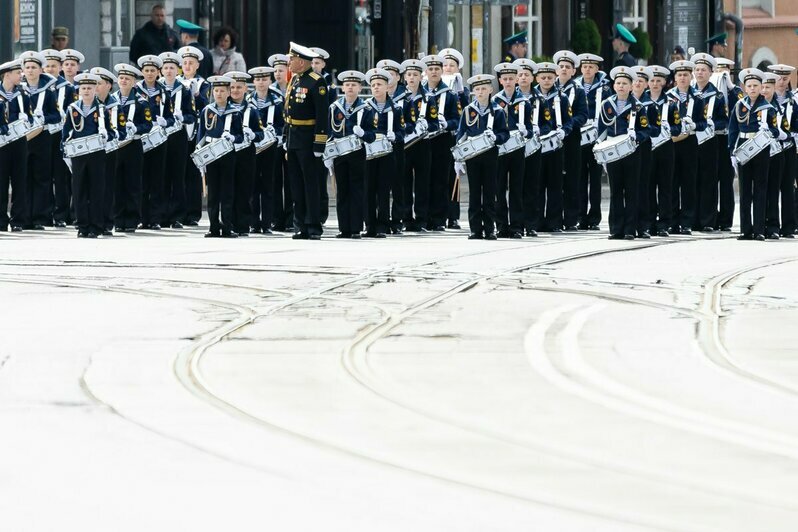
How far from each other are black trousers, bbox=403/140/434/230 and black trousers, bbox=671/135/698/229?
8.18 feet

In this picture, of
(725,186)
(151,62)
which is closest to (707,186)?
(725,186)

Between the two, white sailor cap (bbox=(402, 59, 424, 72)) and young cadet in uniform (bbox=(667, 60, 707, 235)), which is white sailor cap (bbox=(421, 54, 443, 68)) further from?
young cadet in uniform (bbox=(667, 60, 707, 235))

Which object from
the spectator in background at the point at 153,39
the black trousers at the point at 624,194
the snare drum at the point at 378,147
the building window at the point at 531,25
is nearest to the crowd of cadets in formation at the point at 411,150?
the black trousers at the point at 624,194

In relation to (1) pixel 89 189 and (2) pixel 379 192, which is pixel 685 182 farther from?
(1) pixel 89 189

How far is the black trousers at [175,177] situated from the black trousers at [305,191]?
7.36 feet

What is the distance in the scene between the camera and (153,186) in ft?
76.4

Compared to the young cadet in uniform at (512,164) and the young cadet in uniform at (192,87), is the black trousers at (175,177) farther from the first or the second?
the young cadet in uniform at (512,164)

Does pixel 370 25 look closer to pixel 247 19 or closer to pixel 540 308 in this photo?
pixel 247 19

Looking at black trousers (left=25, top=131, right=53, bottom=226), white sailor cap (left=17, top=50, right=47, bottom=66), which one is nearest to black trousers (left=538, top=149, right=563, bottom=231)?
black trousers (left=25, top=131, right=53, bottom=226)

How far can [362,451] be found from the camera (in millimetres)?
7977

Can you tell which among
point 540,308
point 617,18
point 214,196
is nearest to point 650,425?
point 540,308

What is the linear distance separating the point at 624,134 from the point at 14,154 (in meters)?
6.24

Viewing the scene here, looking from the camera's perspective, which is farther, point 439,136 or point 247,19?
point 247,19

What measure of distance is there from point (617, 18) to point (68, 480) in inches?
1549
